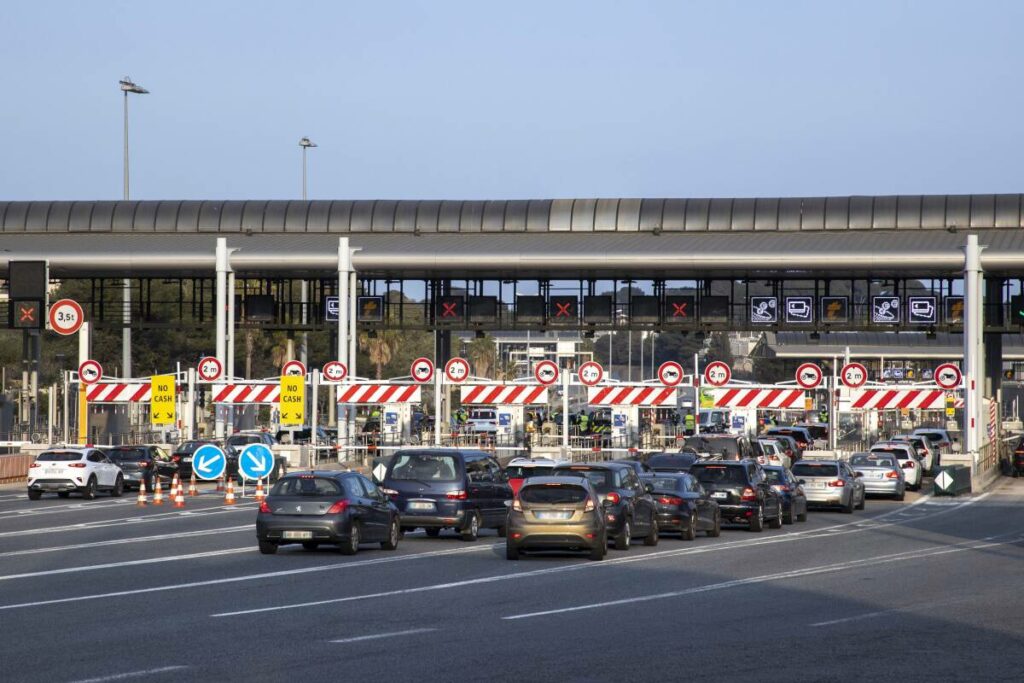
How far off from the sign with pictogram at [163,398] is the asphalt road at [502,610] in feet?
54.5

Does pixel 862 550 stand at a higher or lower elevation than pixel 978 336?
lower

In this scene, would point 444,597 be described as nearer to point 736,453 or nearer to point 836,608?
point 836,608

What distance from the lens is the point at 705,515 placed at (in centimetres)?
3164

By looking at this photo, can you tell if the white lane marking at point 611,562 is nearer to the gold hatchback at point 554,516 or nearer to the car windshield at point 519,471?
the gold hatchback at point 554,516

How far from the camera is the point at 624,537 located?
27562mm

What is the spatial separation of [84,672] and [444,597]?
275 inches

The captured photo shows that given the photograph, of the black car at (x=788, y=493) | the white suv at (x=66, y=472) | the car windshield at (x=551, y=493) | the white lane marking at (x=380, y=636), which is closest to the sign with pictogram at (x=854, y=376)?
the black car at (x=788, y=493)

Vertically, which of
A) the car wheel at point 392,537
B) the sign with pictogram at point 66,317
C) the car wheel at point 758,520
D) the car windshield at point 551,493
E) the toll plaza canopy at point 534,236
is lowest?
the car wheel at point 758,520

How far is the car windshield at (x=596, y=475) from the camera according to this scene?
1069 inches

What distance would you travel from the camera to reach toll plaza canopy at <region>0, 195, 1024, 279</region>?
58.8m

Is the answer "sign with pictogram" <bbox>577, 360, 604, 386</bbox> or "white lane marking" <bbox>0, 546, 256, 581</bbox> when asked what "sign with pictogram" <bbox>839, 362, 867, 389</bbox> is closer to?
"sign with pictogram" <bbox>577, 360, 604, 386</bbox>

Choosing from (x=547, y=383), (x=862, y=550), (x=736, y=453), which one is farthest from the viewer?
(x=547, y=383)

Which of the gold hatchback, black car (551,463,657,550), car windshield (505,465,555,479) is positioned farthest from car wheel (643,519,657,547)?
car windshield (505,465,555,479)

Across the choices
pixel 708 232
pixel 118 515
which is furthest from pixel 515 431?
pixel 118 515
